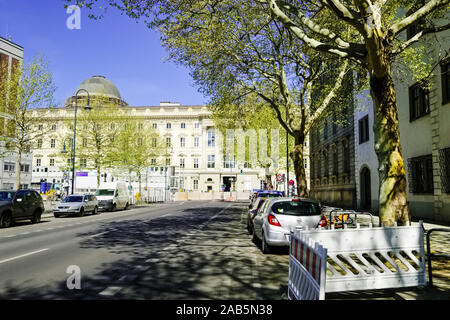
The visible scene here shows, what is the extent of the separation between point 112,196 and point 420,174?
77.3 feet

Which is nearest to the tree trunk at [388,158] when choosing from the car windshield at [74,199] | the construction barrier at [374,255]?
the construction barrier at [374,255]

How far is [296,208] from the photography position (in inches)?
395

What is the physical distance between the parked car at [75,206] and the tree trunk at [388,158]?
2146 cm

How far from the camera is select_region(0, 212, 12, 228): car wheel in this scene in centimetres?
1684

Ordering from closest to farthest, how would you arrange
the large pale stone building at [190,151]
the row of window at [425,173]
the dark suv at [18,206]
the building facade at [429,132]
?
the row of window at [425,173]
the building facade at [429,132]
the dark suv at [18,206]
the large pale stone building at [190,151]

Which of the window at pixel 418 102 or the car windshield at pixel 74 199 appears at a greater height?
the window at pixel 418 102

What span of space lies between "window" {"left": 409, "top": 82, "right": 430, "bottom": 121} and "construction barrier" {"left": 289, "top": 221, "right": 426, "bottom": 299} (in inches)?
602

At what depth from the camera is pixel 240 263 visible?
27.9ft

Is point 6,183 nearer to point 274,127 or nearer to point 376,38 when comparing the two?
point 274,127

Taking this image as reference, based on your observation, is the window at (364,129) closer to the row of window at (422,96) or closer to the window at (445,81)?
the row of window at (422,96)

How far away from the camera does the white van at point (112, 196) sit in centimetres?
3105

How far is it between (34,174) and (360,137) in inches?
2751

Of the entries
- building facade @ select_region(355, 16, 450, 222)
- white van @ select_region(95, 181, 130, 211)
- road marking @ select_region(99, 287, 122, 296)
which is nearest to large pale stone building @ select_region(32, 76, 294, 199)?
white van @ select_region(95, 181, 130, 211)
